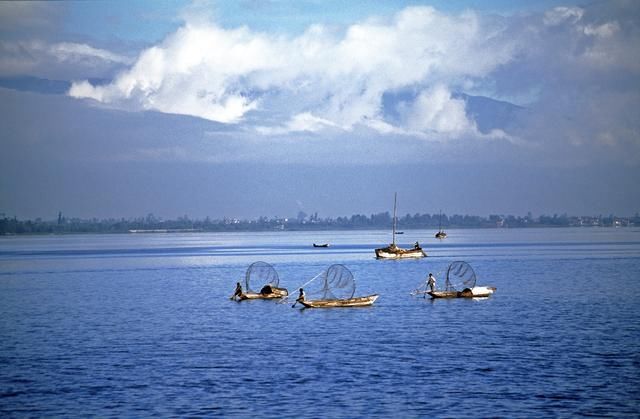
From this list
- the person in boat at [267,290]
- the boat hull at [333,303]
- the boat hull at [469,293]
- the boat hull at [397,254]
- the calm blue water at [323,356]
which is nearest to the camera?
the calm blue water at [323,356]

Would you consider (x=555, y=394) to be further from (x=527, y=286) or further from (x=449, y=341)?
(x=527, y=286)

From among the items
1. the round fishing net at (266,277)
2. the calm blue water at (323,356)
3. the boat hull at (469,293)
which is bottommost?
the calm blue water at (323,356)

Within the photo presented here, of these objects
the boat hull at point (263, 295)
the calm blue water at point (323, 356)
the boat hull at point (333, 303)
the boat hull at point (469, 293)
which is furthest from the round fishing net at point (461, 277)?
the boat hull at point (263, 295)

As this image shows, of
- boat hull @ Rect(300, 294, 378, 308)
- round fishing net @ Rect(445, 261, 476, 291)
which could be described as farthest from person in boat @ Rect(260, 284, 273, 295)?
round fishing net @ Rect(445, 261, 476, 291)

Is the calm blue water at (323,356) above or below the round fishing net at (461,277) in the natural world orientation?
below

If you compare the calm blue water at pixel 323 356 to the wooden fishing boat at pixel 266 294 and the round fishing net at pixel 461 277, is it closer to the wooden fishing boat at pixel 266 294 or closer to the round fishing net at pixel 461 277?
the wooden fishing boat at pixel 266 294

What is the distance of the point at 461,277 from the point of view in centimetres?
9219

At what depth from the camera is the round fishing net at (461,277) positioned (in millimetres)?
82106

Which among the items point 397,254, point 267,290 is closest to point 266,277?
point 267,290

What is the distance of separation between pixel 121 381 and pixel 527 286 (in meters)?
62.0

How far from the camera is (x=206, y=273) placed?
128625mm

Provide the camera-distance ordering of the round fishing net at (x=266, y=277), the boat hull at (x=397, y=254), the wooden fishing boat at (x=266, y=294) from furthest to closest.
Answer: the boat hull at (x=397, y=254) < the round fishing net at (x=266, y=277) < the wooden fishing boat at (x=266, y=294)

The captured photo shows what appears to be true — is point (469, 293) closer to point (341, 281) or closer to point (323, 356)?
point (341, 281)

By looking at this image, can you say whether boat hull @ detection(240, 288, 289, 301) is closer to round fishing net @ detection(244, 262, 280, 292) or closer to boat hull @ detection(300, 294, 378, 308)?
round fishing net @ detection(244, 262, 280, 292)
